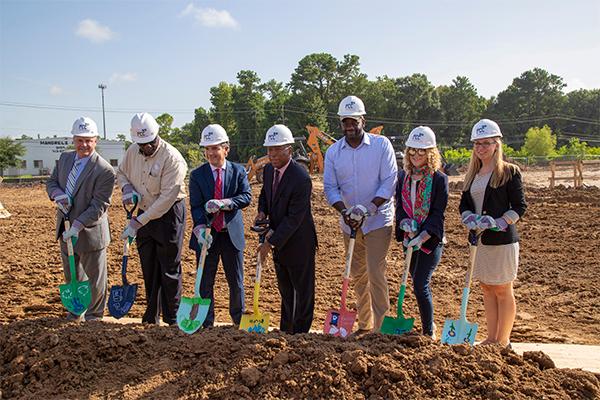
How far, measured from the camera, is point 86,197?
4.64 m

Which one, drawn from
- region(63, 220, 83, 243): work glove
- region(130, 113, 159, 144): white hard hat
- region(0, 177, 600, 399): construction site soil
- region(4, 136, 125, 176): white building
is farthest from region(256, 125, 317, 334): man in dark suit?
region(4, 136, 125, 176): white building

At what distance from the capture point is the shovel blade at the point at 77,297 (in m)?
4.50

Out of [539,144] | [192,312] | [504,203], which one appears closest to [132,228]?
[192,312]

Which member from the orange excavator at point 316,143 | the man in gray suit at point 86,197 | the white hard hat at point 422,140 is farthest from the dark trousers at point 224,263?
the orange excavator at point 316,143

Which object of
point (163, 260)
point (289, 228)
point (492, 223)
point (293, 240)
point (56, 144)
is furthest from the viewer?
point (56, 144)

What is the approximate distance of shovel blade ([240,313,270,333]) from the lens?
3.97 meters

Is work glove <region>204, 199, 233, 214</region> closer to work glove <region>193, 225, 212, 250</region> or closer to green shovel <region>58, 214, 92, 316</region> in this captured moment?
work glove <region>193, 225, 212, 250</region>

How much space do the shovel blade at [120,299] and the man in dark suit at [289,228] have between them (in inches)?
50.2

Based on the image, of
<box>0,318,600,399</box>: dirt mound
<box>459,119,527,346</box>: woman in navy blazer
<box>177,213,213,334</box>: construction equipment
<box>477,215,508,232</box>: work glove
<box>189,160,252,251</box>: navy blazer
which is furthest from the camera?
<box>189,160,252,251</box>: navy blazer

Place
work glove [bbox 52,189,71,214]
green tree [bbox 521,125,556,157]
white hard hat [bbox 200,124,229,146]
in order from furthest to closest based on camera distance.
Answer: green tree [bbox 521,125,556,157] < work glove [bbox 52,189,71,214] < white hard hat [bbox 200,124,229,146]

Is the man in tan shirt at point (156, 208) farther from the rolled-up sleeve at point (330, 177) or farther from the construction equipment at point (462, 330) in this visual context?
the construction equipment at point (462, 330)

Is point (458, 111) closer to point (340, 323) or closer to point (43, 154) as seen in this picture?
point (43, 154)

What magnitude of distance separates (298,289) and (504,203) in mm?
1751

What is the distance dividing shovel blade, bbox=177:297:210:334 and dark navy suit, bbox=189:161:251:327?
1.34 ft
